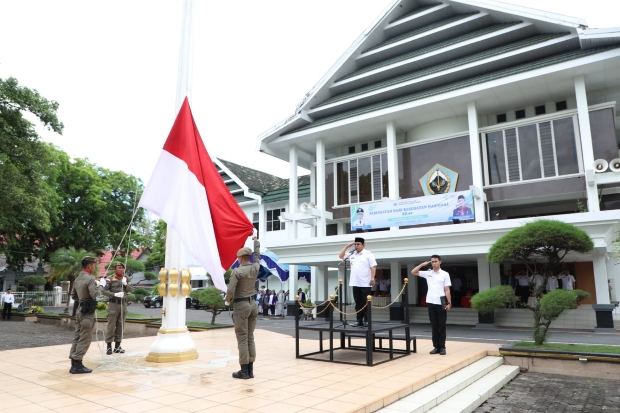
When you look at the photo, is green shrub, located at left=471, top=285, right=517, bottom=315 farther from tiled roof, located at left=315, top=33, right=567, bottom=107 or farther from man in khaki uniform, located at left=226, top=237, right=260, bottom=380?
tiled roof, located at left=315, top=33, right=567, bottom=107

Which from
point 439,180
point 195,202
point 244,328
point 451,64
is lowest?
point 244,328

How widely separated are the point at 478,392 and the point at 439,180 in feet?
42.0

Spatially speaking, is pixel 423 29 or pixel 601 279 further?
pixel 423 29

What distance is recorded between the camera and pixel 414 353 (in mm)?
8539

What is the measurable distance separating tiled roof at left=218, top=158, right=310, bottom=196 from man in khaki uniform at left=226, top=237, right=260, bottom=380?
21918mm

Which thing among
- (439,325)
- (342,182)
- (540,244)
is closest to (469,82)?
(342,182)

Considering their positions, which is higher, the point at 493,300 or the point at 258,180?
the point at 258,180

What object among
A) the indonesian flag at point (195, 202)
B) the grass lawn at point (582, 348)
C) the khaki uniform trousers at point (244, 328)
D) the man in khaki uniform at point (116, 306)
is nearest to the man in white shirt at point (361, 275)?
the indonesian flag at point (195, 202)

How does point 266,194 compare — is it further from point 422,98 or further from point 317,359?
point 317,359

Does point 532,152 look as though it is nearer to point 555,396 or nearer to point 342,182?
point 342,182

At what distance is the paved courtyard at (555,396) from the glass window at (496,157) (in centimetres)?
1051

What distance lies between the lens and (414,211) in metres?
17.0

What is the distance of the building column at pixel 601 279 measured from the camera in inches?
556

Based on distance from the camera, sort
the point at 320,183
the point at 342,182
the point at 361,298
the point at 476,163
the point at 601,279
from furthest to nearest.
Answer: the point at 342,182 < the point at 320,183 < the point at 476,163 < the point at 601,279 < the point at 361,298
